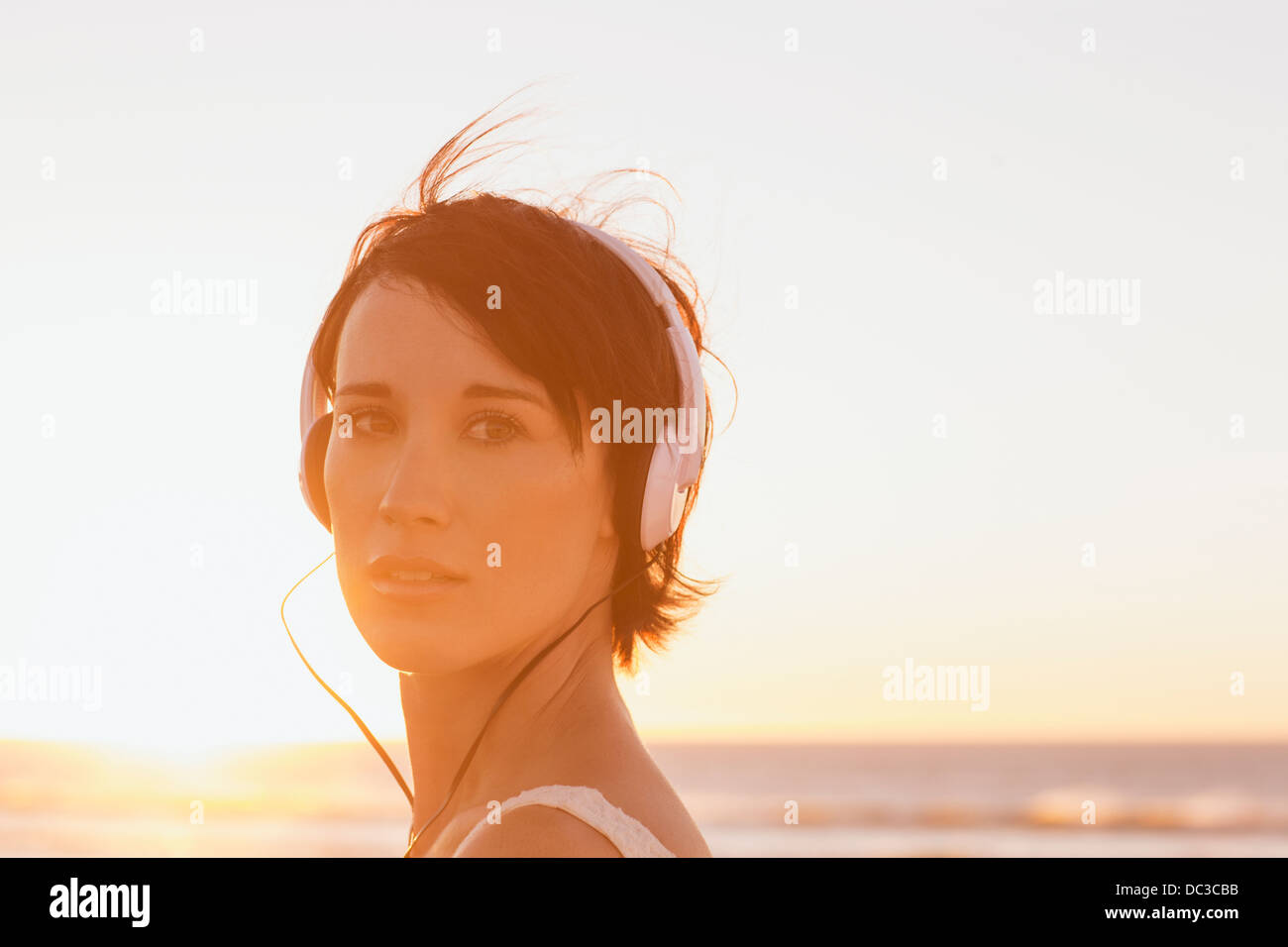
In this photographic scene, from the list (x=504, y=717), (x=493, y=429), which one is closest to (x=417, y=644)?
(x=504, y=717)

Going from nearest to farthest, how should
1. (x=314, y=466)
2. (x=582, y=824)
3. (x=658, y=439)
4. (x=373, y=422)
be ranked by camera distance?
(x=582, y=824), (x=373, y=422), (x=658, y=439), (x=314, y=466)

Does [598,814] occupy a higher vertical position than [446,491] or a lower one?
lower

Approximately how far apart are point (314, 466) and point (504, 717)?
25.8 inches

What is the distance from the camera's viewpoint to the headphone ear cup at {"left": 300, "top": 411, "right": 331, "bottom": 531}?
2.38 metres

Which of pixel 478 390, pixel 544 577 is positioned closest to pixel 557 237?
pixel 478 390

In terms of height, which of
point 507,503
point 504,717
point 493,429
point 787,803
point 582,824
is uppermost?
point 493,429

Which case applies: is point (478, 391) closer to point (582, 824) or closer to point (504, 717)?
point (504, 717)

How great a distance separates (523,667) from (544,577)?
17 cm

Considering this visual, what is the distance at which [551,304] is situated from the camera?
202cm

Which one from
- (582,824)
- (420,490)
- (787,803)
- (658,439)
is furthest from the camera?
(787,803)

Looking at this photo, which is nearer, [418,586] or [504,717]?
[418,586]

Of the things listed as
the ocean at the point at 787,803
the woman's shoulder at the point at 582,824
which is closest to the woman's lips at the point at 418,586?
the woman's shoulder at the point at 582,824

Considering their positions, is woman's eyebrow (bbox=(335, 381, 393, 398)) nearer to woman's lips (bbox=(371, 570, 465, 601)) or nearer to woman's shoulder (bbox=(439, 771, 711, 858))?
woman's lips (bbox=(371, 570, 465, 601))

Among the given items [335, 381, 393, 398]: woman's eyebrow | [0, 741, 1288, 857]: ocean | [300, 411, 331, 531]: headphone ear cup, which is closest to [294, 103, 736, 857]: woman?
[335, 381, 393, 398]: woman's eyebrow
